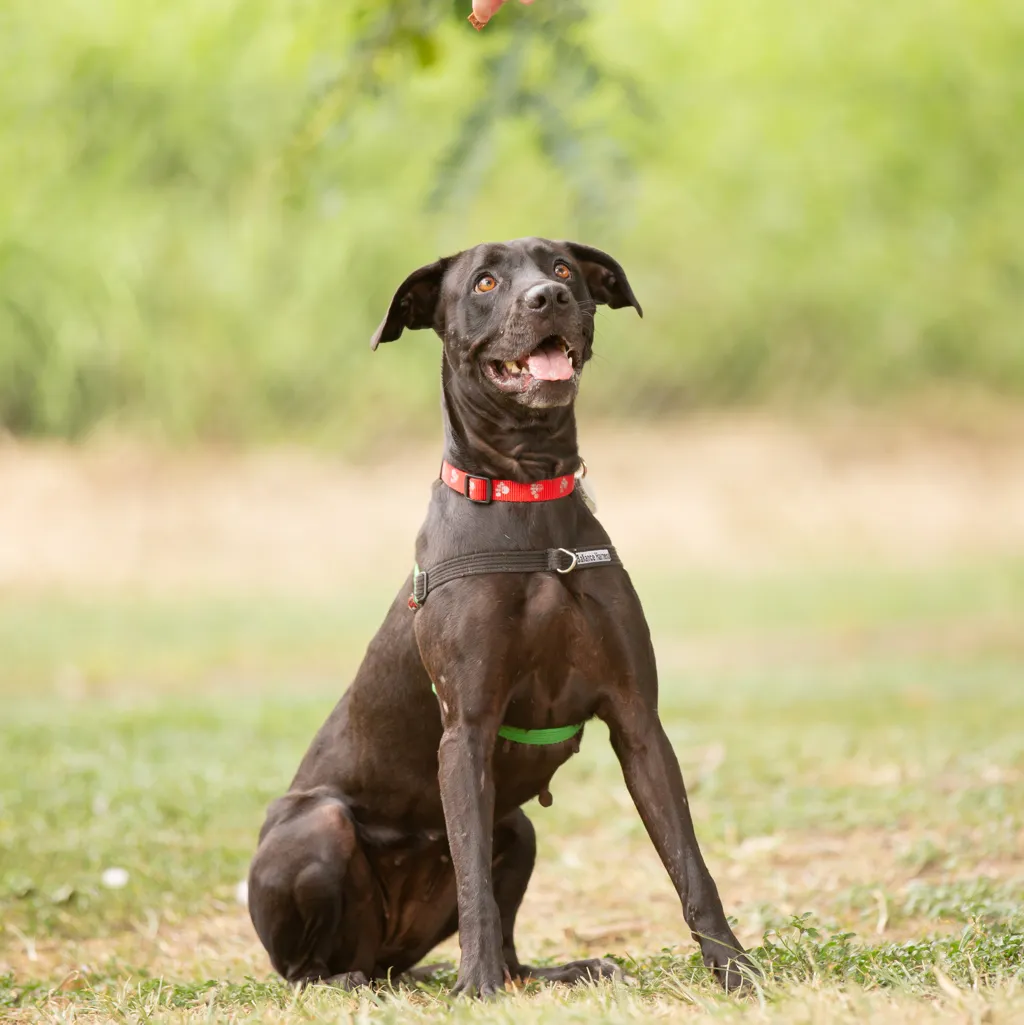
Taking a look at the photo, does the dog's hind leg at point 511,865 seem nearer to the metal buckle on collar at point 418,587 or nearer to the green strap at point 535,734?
the green strap at point 535,734

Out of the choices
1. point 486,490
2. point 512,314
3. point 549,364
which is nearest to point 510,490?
point 486,490

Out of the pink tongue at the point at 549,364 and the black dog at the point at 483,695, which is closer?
the black dog at the point at 483,695

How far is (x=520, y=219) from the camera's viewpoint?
73.6 ft

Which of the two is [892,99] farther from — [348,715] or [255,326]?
[348,715]

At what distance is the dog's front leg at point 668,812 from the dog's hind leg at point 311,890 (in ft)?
2.71

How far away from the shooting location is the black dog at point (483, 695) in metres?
3.62

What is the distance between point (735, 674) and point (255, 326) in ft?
41.6

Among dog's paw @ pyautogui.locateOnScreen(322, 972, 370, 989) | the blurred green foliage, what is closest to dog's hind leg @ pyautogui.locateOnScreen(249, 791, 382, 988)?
dog's paw @ pyautogui.locateOnScreen(322, 972, 370, 989)

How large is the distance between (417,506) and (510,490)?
54.6ft

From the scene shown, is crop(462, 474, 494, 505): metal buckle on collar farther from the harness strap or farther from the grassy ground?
the grassy ground

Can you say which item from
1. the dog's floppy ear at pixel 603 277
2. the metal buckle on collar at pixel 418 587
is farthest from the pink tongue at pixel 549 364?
the metal buckle on collar at pixel 418 587

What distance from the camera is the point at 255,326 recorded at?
2291 centimetres

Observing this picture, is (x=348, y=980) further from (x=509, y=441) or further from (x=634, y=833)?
(x=634, y=833)

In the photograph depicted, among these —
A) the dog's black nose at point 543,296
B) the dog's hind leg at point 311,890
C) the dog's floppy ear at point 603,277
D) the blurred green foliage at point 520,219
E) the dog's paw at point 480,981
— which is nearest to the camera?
the dog's paw at point 480,981
